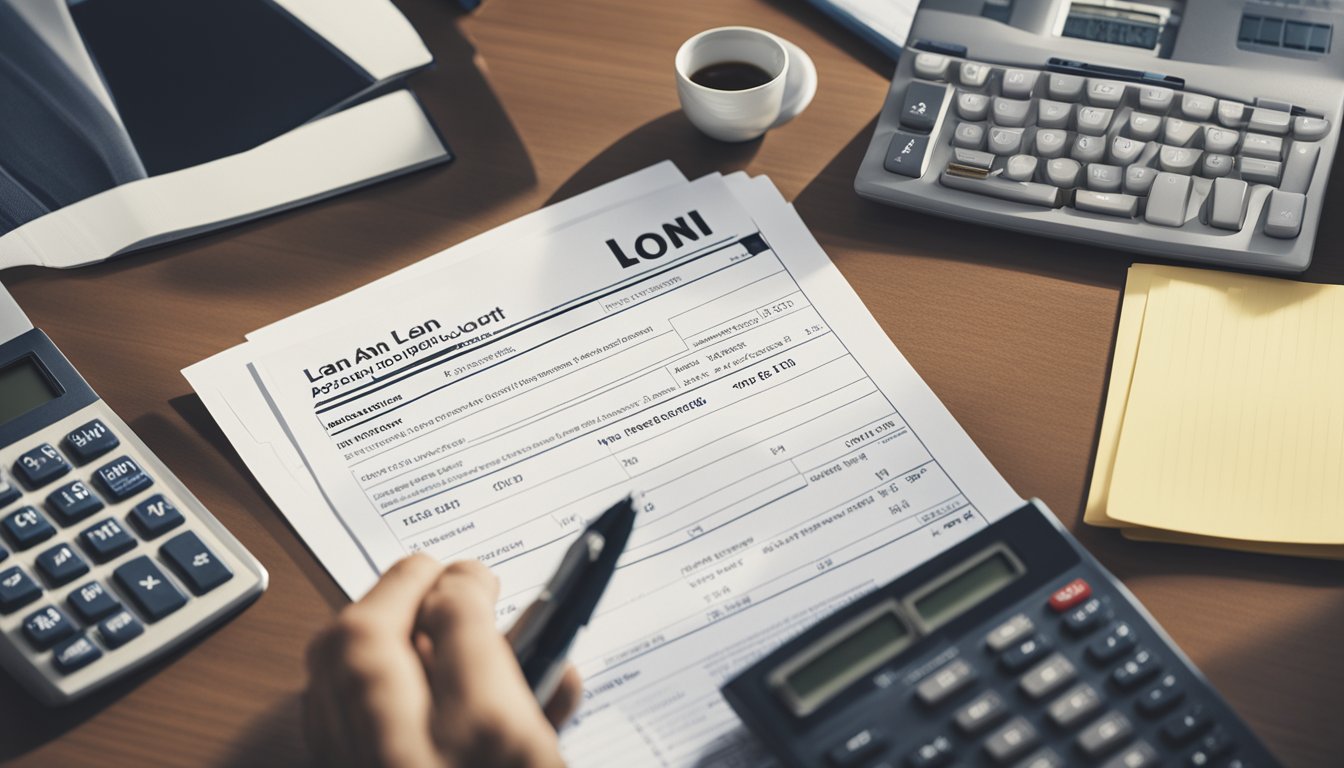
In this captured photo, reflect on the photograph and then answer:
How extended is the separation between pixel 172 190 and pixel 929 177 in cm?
46

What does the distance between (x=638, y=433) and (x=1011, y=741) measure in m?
0.24

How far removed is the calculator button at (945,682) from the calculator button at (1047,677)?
0.02m

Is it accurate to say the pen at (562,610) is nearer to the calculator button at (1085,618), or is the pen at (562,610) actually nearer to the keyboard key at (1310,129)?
the calculator button at (1085,618)

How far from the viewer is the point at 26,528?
20.3 inches

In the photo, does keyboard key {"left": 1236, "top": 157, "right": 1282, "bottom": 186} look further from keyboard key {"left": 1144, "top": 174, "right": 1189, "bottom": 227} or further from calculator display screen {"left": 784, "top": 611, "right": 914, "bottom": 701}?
calculator display screen {"left": 784, "top": 611, "right": 914, "bottom": 701}

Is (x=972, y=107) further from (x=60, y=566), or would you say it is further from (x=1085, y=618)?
(x=60, y=566)

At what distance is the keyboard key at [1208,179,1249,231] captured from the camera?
0.61m

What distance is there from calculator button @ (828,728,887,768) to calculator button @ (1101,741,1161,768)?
3.5 inches

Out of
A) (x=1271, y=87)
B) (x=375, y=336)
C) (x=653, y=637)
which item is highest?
(x=1271, y=87)

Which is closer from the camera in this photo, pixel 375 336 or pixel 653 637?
pixel 653 637

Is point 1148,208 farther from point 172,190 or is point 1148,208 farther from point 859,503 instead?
point 172,190

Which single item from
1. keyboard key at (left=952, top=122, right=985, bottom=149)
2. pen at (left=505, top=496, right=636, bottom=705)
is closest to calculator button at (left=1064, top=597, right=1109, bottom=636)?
pen at (left=505, top=496, right=636, bottom=705)

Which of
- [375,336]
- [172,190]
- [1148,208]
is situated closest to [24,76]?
[172,190]

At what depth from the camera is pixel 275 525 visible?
562 mm
